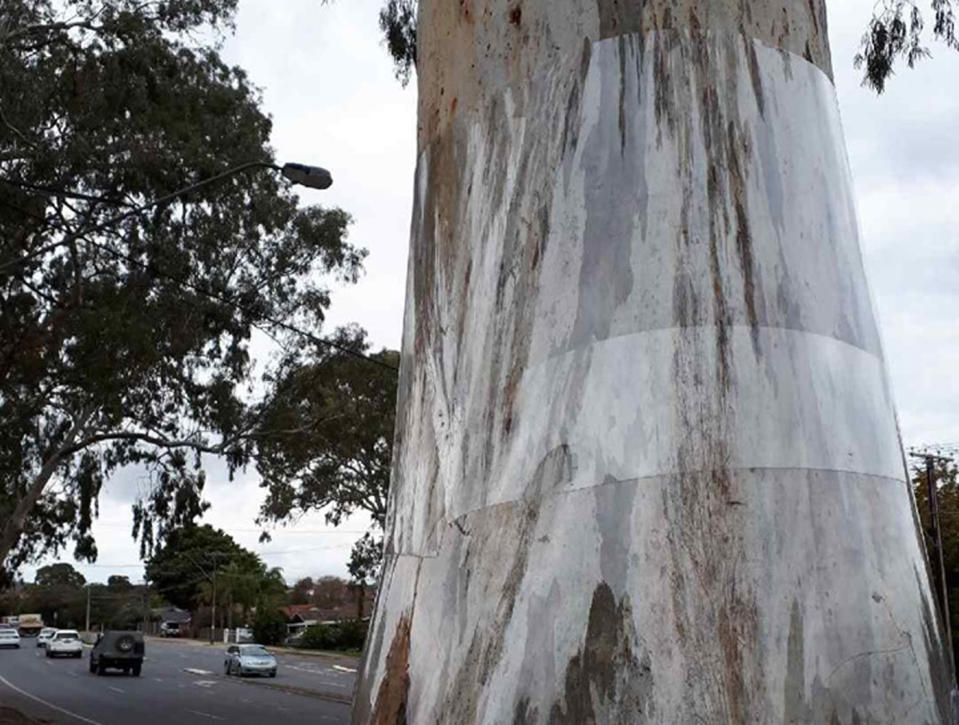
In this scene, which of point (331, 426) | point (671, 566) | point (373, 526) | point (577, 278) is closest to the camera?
point (671, 566)

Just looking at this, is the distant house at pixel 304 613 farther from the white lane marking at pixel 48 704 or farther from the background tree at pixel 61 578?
the white lane marking at pixel 48 704

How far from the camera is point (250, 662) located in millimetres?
33938

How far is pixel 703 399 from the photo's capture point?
1348mm

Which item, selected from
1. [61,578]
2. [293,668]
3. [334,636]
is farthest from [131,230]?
[61,578]

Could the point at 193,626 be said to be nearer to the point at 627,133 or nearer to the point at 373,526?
the point at 373,526

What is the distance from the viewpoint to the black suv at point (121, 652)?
36031 mm

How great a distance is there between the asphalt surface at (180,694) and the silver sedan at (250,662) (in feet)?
1.24

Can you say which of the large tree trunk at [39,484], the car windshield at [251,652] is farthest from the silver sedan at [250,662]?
the large tree trunk at [39,484]

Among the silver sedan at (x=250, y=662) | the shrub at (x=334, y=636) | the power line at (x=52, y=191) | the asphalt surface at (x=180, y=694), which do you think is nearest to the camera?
the power line at (x=52, y=191)

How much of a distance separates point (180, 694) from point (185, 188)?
1673 centimetres

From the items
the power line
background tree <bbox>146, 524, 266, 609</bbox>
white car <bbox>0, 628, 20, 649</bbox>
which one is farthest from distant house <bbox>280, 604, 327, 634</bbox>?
the power line

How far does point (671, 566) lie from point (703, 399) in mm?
188

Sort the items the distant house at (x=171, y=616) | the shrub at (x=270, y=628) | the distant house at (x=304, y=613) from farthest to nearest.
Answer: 1. the distant house at (x=171, y=616)
2. the distant house at (x=304, y=613)
3. the shrub at (x=270, y=628)

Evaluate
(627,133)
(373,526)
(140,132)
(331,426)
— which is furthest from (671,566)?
(373,526)
